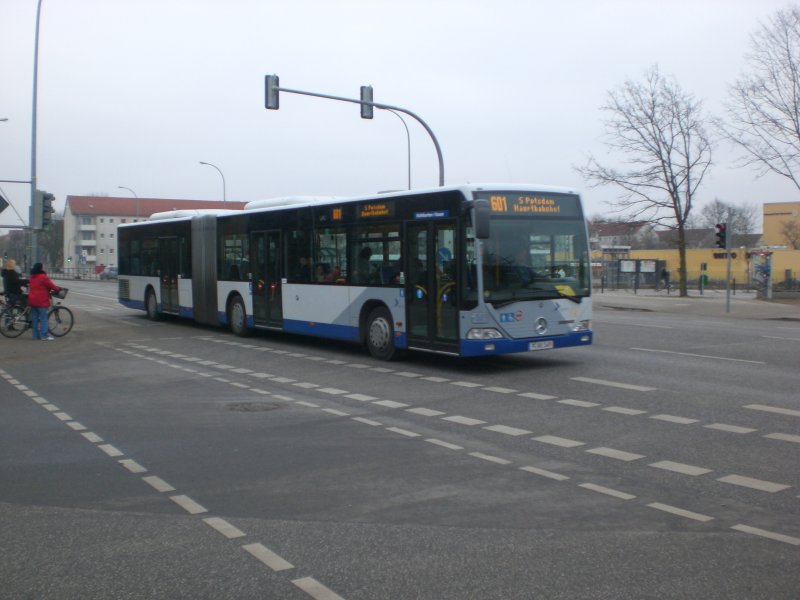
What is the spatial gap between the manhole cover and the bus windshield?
154 inches

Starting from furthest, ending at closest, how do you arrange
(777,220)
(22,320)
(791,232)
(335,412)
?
(777,220)
(791,232)
(22,320)
(335,412)

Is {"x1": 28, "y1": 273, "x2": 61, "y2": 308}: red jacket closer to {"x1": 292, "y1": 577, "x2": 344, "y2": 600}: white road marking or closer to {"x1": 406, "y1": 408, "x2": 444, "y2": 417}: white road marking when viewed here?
{"x1": 406, "y1": 408, "x2": 444, "y2": 417}: white road marking

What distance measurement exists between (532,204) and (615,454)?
6.53 metres

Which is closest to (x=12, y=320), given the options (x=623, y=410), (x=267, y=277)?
(x=267, y=277)

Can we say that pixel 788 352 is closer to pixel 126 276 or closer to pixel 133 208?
pixel 126 276

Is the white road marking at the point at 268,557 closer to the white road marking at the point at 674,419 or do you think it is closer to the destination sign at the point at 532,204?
the white road marking at the point at 674,419

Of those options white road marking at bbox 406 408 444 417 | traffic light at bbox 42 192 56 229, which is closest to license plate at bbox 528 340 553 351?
white road marking at bbox 406 408 444 417

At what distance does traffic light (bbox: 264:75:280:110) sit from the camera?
2198 cm

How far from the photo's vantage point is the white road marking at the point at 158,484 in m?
6.78

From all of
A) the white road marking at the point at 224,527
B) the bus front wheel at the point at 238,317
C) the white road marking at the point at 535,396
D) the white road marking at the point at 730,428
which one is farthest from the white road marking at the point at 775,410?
the bus front wheel at the point at 238,317

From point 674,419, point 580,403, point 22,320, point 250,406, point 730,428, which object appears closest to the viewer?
point 730,428

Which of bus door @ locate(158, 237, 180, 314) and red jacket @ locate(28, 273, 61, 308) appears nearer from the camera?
red jacket @ locate(28, 273, 61, 308)

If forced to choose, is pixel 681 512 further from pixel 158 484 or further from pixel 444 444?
pixel 158 484

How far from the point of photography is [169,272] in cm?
2430
